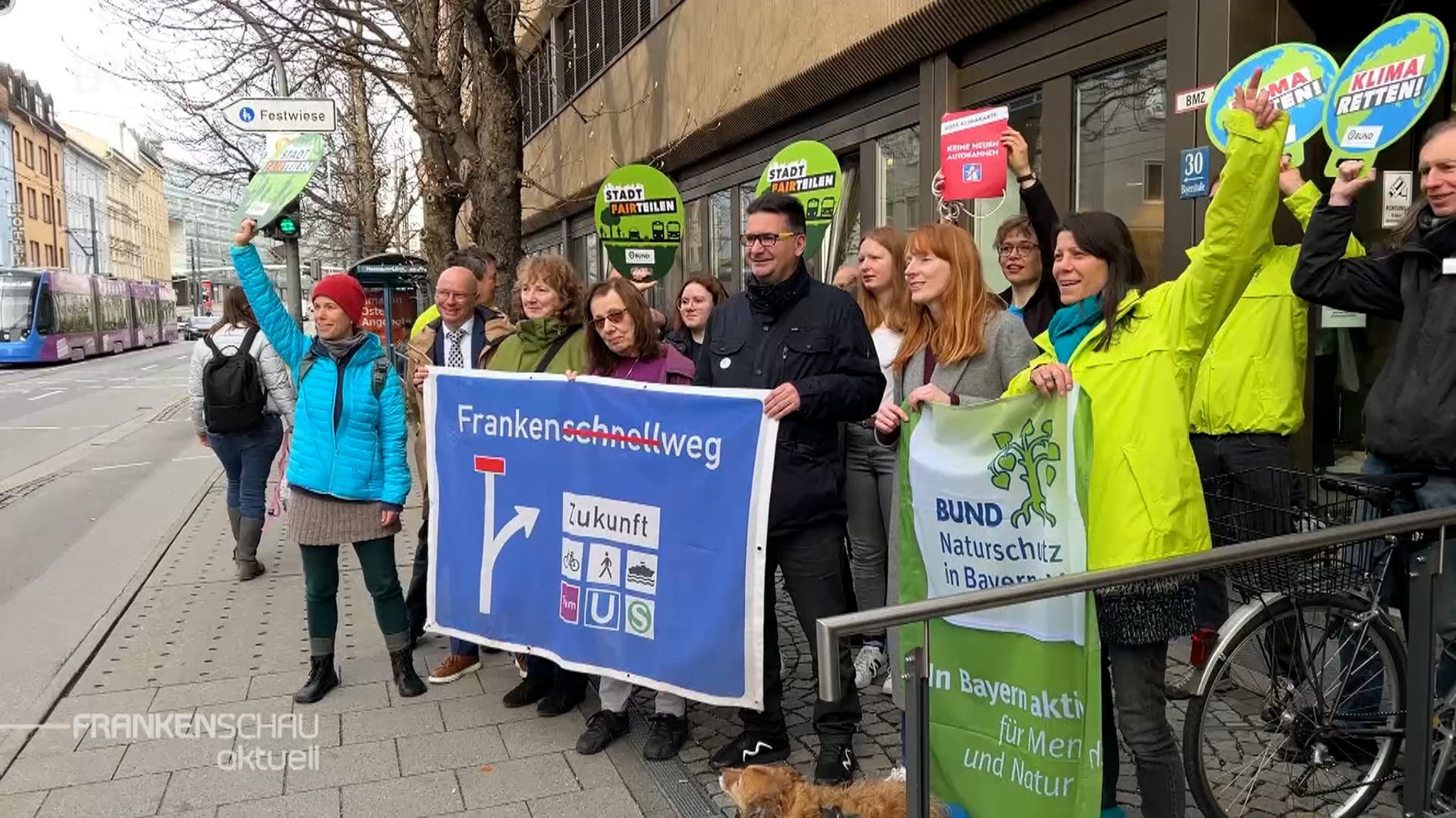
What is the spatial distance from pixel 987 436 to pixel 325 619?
3.15 metres

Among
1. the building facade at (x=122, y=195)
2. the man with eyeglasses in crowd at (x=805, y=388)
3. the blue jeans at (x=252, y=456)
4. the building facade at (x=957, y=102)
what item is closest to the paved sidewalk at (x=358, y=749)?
the man with eyeglasses in crowd at (x=805, y=388)

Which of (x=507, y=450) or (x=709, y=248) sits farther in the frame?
(x=709, y=248)

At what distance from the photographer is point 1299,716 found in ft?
10.7

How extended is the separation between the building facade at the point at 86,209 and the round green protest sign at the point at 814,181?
79997 mm

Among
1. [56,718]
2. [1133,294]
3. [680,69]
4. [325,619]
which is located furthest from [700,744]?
[680,69]

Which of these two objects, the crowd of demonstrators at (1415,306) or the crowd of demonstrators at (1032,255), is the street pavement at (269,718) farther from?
the crowd of demonstrators at (1032,255)

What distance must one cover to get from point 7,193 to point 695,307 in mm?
75171

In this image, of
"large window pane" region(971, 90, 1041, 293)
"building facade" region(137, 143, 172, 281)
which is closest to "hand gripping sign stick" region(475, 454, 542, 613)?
"large window pane" region(971, 90, 1041, 293)

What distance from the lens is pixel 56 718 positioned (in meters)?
4.68

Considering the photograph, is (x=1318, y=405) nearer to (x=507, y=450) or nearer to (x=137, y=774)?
(x=507, y=450)

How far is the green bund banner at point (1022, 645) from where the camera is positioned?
8.88 ft

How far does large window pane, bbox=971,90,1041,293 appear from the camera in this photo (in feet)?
24.7

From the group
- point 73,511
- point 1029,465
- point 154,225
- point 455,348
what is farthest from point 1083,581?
point 154,225

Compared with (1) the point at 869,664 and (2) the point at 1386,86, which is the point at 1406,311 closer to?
(2) the point at 1386,86
